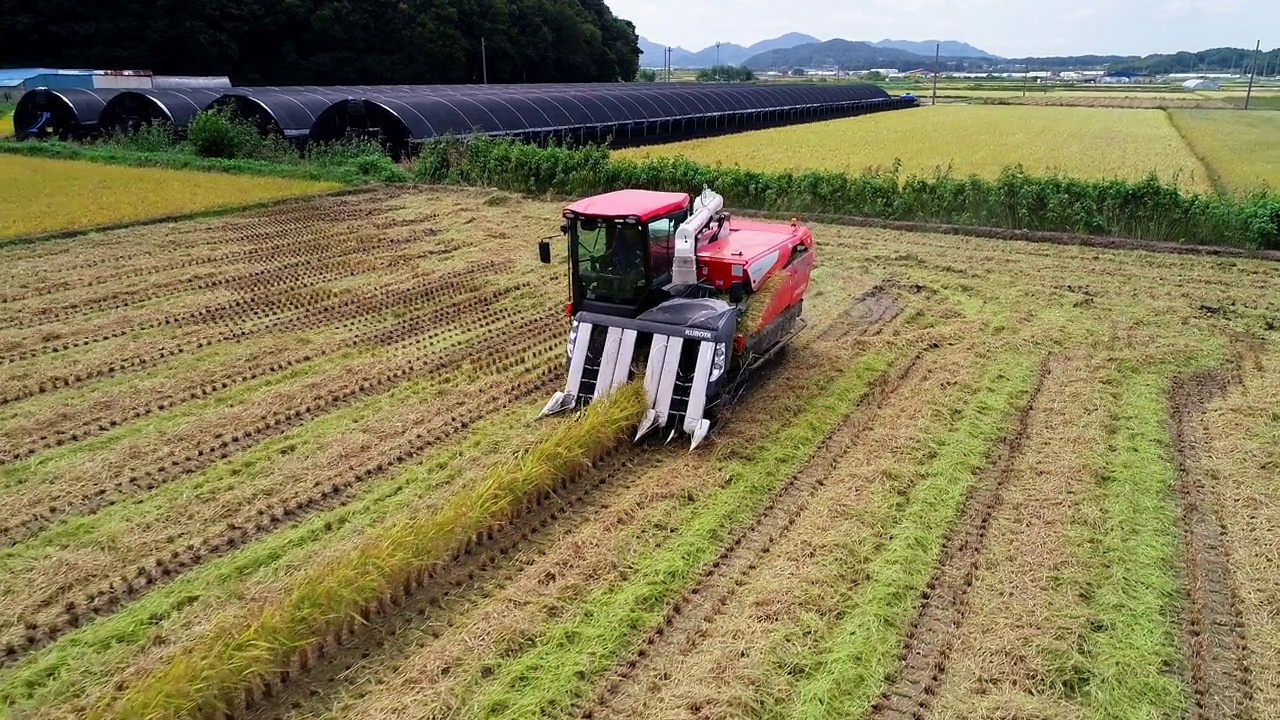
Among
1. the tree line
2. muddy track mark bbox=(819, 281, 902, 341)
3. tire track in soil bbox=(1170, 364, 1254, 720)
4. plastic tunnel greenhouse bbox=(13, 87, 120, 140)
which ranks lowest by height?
tire track in soil bbox=(1170, 364, 1254, 720)

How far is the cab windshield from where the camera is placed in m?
7.14

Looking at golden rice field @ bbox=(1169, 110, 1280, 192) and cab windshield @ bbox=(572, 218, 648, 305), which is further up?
golden rice field @ bbox=(1169, 110, 1280, 192)

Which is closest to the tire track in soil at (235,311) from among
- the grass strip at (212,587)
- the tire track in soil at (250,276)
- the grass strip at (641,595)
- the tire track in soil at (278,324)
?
the tire track in soil at (278,324)

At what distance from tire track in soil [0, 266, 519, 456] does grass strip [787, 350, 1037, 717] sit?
5.31 meters

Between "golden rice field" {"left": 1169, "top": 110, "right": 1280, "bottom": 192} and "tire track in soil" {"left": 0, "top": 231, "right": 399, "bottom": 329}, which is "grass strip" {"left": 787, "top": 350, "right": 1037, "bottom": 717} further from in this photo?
"golden rice field" {"left": 1169, "top": 110, "right": 1280, "bottom": 192}

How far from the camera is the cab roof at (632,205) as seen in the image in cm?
696

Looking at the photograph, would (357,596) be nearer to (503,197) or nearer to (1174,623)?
(1174,623)

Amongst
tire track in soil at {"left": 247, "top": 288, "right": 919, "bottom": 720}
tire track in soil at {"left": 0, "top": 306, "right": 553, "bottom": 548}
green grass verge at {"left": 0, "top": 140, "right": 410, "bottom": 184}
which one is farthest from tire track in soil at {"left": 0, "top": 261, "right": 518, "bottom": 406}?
green grass verge at {"left": 0, "top": 140, "right": 410, "bottom": 184}

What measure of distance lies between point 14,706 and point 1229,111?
6161 centimetres

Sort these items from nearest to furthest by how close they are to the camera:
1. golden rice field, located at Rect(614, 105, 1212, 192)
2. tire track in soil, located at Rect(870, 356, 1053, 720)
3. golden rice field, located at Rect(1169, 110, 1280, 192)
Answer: tire track in soil, located at Rect(870, 356, 1053, 720) → golden rice field, located at Rect(1169, 110, 1280, 192) → golden rice field, located at Rect(614, 105, 1212, 192)

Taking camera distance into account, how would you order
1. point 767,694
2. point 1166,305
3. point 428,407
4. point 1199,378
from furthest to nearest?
point 1166,305
point 1199,378
point 428,407
point 767,694

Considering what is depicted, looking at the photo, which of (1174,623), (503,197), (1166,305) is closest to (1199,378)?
(1166,305)

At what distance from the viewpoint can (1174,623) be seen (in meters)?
4.64

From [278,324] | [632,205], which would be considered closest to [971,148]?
[632,205]
